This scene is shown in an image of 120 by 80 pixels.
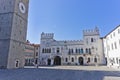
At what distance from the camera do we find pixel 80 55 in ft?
141

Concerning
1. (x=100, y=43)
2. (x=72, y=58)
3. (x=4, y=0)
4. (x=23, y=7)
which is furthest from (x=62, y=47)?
(x=4, y=0)

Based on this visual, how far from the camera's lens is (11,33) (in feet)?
83.8

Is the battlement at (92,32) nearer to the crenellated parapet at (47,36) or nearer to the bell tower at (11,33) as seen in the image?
the crenellated parapet at (47,36)

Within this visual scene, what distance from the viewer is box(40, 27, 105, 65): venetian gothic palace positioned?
42106mm

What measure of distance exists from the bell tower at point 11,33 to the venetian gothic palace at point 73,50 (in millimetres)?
17122

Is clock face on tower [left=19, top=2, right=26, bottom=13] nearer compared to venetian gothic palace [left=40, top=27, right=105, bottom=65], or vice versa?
clock face on tower [left=19, top=2, right=26, bottom=13]

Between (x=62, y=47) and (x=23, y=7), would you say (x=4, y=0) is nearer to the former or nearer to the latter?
(x=23, y=7)

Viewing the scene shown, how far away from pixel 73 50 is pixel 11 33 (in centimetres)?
2522

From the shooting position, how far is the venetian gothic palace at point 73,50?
42.1 m

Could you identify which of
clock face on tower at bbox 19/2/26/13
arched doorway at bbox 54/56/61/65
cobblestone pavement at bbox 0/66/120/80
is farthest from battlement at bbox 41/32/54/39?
cobblestone pavement at bbox 0/66/120/80

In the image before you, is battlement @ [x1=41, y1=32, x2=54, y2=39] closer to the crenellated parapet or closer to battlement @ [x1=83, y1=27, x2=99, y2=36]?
the crenellated parapet

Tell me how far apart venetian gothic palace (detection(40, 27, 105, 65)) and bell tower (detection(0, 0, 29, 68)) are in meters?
17.1

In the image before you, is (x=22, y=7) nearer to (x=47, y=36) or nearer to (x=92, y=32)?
(x=47, y=36)

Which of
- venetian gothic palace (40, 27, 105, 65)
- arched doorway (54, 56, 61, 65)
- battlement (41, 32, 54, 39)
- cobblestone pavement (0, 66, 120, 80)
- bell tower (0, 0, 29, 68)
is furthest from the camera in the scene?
battlement (41, 32, 54, 39)
